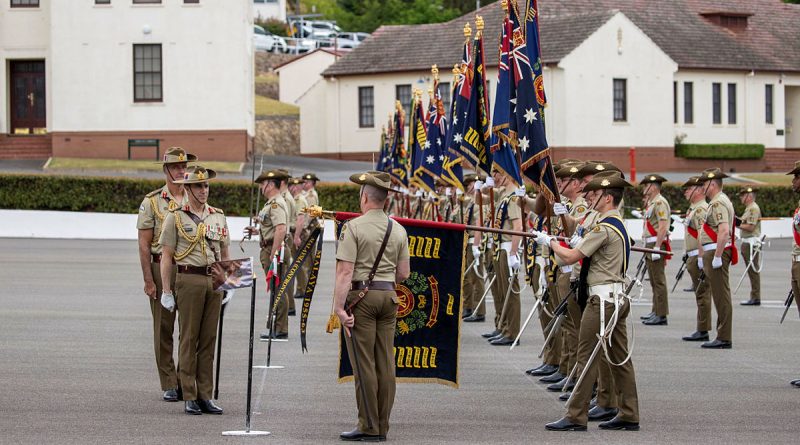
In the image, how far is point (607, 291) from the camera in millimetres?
10633

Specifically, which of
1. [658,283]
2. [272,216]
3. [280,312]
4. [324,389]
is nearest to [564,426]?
[324,389]

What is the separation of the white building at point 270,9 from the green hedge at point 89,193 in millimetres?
59454

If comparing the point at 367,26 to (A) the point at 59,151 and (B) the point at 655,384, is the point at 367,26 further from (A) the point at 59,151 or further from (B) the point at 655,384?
(B) the point at 655,384

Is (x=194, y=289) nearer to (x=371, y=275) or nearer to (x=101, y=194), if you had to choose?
(x=371, y=275)

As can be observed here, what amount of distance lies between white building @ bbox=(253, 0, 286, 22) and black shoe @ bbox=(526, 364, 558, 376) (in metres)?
84.1

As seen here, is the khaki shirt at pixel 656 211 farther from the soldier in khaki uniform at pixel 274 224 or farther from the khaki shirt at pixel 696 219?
the soldier in khaki uniform at pixel 274 224

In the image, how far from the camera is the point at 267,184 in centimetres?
1617

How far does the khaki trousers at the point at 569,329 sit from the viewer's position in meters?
11.4

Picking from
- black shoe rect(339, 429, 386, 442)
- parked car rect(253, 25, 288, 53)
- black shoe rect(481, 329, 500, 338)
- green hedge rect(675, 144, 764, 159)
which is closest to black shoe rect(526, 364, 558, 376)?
black shoe rect(481, 329, 500, 338)

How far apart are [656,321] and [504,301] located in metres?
3.39

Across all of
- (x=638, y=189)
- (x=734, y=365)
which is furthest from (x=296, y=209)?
(x=638, y=189)

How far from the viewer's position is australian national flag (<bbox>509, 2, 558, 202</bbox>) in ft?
41.3

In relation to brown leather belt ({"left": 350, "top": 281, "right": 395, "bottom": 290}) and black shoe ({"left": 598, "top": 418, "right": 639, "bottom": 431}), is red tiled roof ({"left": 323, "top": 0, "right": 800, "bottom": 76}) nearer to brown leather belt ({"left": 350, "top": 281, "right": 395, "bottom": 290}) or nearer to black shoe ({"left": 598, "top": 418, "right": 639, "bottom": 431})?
black shoe ({"left": 598, "top": 418, "right": 639, "bottom": 431})

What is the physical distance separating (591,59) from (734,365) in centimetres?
4119
